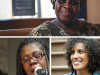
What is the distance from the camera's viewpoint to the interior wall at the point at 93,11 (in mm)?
888

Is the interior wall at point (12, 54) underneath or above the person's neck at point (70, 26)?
underneath

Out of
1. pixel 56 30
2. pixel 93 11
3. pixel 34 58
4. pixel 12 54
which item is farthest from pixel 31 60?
pixel 93 11

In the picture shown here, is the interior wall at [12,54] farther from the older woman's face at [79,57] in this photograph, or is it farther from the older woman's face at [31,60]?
the older woman's face at [79,57]

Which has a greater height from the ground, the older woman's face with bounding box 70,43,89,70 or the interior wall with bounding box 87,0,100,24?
the interior wall with bounding box 87,0,100,24

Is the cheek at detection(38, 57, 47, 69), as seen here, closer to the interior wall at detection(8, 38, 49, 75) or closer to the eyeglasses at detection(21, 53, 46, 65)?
the eyeglasses at detection(21, 53, 46, 65)

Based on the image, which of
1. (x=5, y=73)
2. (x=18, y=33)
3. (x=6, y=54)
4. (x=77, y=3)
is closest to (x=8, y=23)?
(x=18, y=33)

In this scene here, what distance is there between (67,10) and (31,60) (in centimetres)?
36

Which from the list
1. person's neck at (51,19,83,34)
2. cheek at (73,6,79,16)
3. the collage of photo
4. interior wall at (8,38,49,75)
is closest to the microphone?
the collage of photo

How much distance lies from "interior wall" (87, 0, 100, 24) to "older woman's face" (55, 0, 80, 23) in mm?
74

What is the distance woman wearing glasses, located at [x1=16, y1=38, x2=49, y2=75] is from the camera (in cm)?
90

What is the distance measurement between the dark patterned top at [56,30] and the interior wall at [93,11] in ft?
0.10

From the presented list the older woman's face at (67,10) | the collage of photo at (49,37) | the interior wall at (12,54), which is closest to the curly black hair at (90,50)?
the collage of photo at (49,37)

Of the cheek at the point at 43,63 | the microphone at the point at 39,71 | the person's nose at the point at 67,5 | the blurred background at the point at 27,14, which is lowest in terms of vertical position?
the microphone at the point at 39,71

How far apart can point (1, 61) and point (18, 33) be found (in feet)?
0.65
